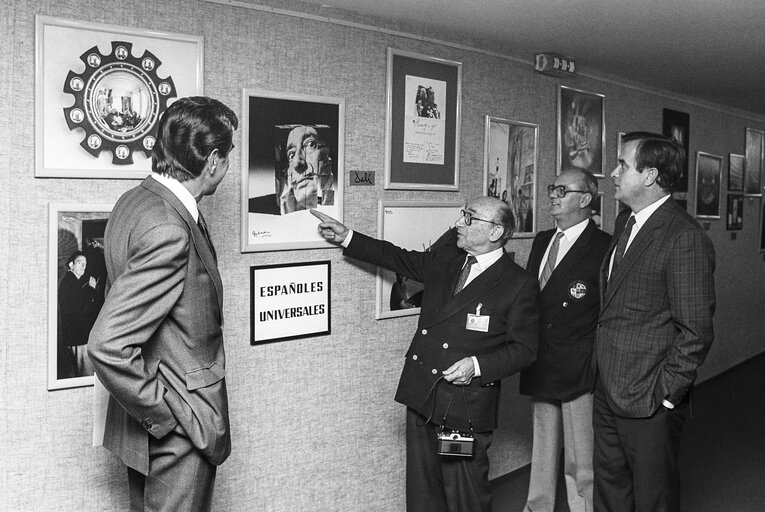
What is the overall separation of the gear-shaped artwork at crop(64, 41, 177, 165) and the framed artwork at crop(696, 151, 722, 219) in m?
5.55

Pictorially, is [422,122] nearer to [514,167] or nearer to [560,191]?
[560,191]

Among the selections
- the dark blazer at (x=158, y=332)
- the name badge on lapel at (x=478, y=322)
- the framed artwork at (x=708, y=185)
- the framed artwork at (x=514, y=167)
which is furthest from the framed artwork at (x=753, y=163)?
the dark blazer at (x=158, y=332)

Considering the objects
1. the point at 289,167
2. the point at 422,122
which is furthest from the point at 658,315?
the point at 289,167

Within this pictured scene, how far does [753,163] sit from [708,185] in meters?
1.48

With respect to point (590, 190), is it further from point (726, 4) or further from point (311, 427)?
point (311, 427)

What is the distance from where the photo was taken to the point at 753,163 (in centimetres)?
809

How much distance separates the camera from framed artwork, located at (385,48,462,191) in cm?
371

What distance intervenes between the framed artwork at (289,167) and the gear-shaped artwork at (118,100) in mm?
416

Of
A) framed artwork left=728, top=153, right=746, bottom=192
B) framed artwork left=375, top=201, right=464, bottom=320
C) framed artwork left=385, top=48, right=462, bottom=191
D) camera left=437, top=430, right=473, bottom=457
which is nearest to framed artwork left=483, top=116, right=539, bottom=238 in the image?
framed artwork left=385, top=48, right=462, bottom=191

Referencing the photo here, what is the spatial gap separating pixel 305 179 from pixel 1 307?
1.39 meters

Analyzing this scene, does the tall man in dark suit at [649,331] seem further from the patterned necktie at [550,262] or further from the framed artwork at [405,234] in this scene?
the framed artwork at [405,234]

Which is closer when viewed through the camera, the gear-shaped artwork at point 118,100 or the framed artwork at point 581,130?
the gear-shaped artwork at point 118,100

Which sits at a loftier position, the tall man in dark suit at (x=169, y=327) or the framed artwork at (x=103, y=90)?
the framed artwork at (x=103, y=90)

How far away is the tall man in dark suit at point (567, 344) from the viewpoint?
3582mm
